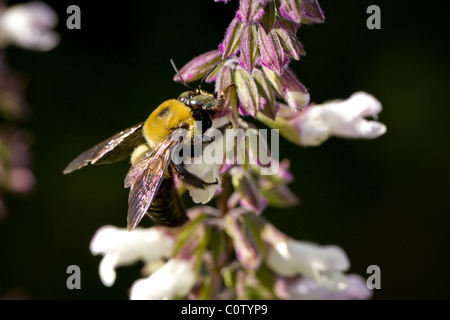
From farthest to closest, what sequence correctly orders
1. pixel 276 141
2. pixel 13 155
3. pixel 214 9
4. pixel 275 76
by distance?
pixel 214 9
pixel 13 155
pixel 276 141
pixel 275 76

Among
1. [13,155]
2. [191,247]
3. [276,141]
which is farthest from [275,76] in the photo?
[13,155]

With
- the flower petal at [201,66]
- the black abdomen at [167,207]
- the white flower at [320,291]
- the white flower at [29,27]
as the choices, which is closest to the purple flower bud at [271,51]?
the flower petal at [201,66]

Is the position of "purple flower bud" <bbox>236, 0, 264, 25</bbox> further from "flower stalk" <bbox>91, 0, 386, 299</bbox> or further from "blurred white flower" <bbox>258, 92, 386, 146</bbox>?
"blurred white flower" <bbox>258, 92, 386, 146</bbox>

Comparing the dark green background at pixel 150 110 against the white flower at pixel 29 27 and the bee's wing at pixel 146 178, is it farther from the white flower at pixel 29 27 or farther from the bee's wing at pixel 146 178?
the bee's wing at pixel 146 178

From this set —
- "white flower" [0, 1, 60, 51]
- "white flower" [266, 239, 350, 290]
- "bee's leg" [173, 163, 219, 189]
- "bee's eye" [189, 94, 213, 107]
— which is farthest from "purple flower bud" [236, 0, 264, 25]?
"white flower" [0, 1, 60, 51]

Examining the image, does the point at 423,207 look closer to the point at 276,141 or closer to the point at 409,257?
the point at 409,257

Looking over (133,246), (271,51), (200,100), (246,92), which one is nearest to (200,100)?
(200,100)

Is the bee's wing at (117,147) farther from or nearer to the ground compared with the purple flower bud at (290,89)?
nearer to the ground

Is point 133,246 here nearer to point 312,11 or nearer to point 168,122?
point 168,122
